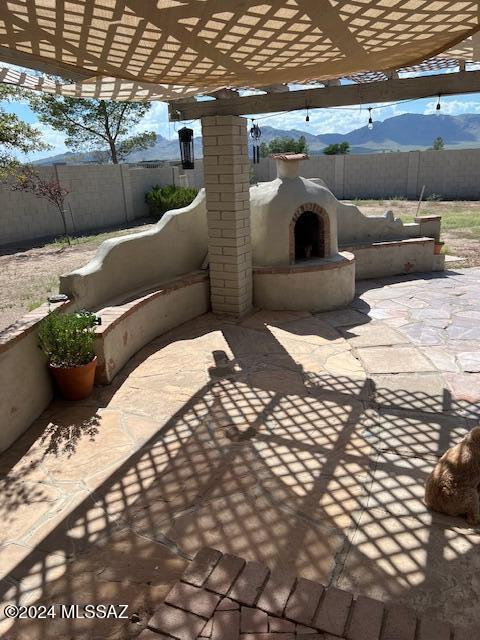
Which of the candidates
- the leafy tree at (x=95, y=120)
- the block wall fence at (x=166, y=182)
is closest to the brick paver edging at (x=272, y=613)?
the block wall fence at (x=166, y=182)

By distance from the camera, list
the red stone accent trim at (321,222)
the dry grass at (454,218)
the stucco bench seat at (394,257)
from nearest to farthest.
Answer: the red stone accent trim at (321,222) < the stucco bench seat at (394,257) < the dry grass at (454,218)

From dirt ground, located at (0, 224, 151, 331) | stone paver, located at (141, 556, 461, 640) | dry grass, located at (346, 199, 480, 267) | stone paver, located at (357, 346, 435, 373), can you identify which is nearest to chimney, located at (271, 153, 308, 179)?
stone paver, located at (357, 346, 435, 373)

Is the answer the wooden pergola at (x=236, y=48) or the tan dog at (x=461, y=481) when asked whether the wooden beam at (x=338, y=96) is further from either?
the tan dog at (x=461, y=481)

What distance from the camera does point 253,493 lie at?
3.91m

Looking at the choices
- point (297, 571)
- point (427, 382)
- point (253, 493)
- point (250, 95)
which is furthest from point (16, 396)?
point (250, 95)

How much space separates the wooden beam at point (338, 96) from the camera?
19.7 ft

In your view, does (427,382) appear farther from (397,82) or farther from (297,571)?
(397,82)

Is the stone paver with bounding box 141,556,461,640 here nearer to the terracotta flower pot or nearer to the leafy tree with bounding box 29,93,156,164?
the terracotta flower pot

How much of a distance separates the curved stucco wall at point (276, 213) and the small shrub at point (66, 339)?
4.29 m

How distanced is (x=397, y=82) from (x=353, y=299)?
14.4ft

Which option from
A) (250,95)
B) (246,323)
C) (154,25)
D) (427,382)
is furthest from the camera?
(246,323)

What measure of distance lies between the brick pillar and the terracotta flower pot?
3332 millimetres

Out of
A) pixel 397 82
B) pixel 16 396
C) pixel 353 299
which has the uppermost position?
pixel 397 82

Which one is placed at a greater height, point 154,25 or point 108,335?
point 154,25
